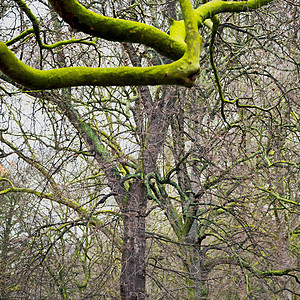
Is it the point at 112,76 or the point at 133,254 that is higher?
the point at 112,76

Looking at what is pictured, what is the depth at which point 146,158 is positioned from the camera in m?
6.10

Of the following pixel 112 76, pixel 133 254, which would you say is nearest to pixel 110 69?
pixel 112 76

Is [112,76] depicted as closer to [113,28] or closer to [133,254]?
[113,28]

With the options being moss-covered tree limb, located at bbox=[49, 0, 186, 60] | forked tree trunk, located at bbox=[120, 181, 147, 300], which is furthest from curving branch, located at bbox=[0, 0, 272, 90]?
forked tree trunk, located at bbox=[120, 181, 147, 300]

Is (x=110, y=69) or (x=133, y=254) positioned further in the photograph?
(x=133, y=254)

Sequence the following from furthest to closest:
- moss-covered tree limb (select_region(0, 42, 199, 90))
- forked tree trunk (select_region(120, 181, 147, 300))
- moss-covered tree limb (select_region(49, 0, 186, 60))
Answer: forked tree trunk (select_region(120, 181, 147, 300)) < moss-covered tree limb (select_region(0, 42, 199, 90)) < moss-covered tree limb (select_region(49, 0, 186, 60))

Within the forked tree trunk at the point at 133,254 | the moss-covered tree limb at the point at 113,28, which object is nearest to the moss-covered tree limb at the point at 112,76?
the moss-covered tree limb at the point at 113,28

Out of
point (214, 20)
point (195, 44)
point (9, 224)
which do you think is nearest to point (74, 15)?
point (195, 44)

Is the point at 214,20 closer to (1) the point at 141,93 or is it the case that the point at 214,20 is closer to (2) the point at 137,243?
(1) the point at 141,93

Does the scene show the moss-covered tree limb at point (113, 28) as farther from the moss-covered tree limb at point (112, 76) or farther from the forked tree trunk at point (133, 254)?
the forked tree trunk at point (133, 254)

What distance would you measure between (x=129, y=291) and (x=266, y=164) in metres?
2.83

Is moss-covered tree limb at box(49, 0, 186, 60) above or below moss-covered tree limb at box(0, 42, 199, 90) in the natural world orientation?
above

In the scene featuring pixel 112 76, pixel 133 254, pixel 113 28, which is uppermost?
pixel 113 28

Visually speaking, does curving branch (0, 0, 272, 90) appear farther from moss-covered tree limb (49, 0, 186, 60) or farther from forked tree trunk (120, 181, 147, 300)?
forked tree trunk (120, 181, 147, 300)
